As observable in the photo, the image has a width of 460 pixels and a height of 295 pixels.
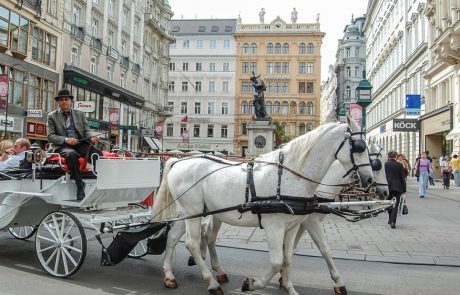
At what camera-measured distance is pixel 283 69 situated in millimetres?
79500

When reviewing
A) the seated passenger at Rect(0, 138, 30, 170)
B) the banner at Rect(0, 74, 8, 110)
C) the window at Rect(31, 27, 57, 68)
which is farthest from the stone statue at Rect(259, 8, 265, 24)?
the seated passenger at Rect(0, 138, 30, 170)

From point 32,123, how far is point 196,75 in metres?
54.5

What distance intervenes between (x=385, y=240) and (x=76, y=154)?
6254 mm

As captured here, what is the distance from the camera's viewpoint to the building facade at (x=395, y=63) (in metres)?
37.8

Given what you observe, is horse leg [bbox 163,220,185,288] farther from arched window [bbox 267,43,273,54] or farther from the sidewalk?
arched window [bbox 267,43,273,54]

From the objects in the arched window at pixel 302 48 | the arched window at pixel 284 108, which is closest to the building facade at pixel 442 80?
the arched window at pixel 284 108

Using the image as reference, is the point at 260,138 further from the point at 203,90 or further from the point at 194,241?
the point at 203,90

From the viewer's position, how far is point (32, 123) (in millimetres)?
26781

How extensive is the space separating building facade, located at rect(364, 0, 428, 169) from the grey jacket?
33460 mm

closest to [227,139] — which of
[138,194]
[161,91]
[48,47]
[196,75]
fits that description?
[196,75]

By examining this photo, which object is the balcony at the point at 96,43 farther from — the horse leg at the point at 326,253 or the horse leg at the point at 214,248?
the horse leg at the point at 326,253

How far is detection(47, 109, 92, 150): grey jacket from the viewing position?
6.58 meters

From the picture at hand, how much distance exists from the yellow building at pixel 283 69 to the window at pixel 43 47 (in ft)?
162

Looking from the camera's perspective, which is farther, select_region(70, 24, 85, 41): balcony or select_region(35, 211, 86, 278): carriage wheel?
select_region(70, 24, 85, 41): balcony
